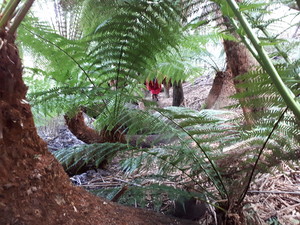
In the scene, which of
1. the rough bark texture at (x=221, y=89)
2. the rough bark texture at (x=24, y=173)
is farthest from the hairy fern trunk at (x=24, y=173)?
the rough bark texture at (x=221, y=89)

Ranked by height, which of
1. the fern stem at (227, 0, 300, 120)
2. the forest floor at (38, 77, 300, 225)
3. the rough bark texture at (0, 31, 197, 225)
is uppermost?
the fern stem at (227, 0, 300, 120)

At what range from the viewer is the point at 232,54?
1781 millimetres

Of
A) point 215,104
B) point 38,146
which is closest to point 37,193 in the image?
point 38,146

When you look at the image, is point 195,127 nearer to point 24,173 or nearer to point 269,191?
point 269,191

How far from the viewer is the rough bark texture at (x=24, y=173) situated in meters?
0.47

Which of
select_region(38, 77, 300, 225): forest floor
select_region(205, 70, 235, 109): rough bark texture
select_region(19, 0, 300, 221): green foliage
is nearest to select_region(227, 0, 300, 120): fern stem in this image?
select_region(19, 0, 300, 221): green foliage

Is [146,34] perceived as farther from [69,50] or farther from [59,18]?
[59,18]

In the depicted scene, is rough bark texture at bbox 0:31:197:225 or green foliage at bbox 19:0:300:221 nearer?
rough bark texture at bbox 0:31:197:225

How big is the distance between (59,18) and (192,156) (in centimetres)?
213

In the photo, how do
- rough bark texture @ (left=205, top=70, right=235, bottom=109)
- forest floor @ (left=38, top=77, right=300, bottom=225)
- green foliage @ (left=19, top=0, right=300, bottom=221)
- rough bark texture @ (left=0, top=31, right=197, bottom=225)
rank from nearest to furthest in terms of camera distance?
rough bark texture @ (left=0, top=31, right=197, bottom=225) → green foliage @ (left=19, top=0, right=300, bottom=221) → forest floor @ (left=38, top=77, right=300, bottom=225) → rough bark texture @ (left=205, top=70, right=235, bottom=109)

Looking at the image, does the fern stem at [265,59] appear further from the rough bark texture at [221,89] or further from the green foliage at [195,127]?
the rough bark texture at [221,89]

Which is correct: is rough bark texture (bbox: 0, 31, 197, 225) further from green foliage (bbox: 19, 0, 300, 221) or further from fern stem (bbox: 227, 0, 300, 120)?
fern stem (bbox: 227, 0, 300, 120)

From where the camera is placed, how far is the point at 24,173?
1.62ft

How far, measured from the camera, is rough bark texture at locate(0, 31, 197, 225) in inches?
18.3
